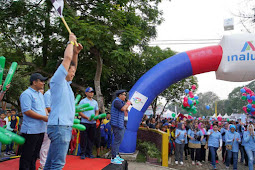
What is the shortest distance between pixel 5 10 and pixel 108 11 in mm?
4279

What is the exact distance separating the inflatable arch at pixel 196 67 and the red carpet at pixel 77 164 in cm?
304

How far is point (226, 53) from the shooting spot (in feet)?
24.5

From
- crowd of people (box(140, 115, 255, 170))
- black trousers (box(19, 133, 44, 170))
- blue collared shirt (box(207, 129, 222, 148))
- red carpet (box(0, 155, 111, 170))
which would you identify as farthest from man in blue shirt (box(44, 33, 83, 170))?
blue collared shirt (box(207, 129, 222, 148))

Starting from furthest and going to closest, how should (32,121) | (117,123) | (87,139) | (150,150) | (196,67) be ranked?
(196,67)
(150,150)
(87,139)
(117,123)
(32,121)

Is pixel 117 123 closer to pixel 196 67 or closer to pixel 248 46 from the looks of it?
pixel 196 67

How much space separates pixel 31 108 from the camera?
9.77 feet

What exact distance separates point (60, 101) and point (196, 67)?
6.11 m

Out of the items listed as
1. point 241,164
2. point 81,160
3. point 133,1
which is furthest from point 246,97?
point 81,160

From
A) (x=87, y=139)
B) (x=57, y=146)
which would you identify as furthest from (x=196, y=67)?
(x=57, y=146)

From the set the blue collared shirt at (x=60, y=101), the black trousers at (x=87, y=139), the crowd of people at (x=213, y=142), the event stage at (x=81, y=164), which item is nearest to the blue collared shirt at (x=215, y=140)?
the crowd of people at (x=213, y=142)

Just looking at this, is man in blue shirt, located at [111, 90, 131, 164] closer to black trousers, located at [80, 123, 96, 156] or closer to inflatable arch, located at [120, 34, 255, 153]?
black trousers, located at [80, 123, 96, 156]

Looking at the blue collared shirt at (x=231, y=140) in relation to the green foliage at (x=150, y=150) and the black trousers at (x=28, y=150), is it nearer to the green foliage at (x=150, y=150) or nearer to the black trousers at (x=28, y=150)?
the green foliage at (x=150, y=150)

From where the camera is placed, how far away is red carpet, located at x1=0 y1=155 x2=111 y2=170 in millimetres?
3567

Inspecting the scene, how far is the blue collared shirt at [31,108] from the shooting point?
2.88 meters
